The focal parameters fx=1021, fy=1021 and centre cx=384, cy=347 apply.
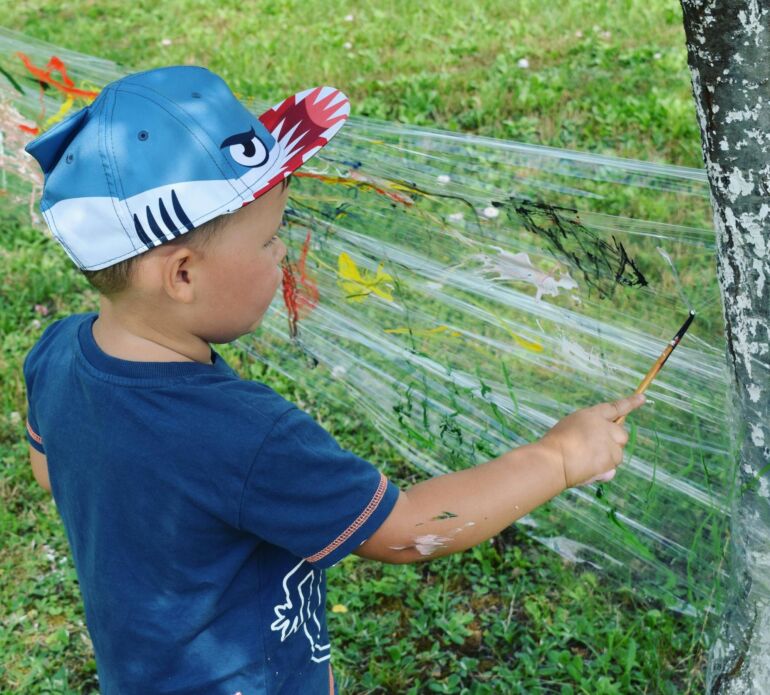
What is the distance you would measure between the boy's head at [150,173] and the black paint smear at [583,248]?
636 mm

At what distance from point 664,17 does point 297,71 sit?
6.07 feet

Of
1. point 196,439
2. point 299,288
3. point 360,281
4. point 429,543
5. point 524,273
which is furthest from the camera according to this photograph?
point 299,288

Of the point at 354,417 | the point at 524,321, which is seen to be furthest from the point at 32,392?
the point at 354,417

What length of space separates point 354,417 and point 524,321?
1124 mm

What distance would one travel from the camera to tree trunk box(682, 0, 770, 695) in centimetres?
145

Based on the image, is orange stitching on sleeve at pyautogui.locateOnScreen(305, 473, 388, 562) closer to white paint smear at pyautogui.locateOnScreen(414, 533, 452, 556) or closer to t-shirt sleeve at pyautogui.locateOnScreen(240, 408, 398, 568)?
t-shirt sleeve at pyautogui.locateOnScreen(240, 408, 398, 568)

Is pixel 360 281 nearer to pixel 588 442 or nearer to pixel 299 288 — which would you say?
pixel 299 288

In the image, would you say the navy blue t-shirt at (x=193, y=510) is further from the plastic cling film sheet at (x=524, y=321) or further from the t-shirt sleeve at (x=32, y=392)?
the plastic cling film sheet at (x=524, y=321)

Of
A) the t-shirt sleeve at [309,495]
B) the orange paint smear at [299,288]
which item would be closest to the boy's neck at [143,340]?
the t-shirt sleeve at [309,495]

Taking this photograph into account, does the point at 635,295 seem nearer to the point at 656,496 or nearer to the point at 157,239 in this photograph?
the point at 656,496

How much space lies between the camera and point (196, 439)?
4.47 feet

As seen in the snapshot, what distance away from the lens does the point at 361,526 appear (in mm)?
1414

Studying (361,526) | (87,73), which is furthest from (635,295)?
Answer: (87,73)

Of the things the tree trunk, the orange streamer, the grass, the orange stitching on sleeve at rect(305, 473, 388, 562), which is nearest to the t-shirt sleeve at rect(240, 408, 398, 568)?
the orange stitching on sleeve at rect(305, 473, 388, 562)
